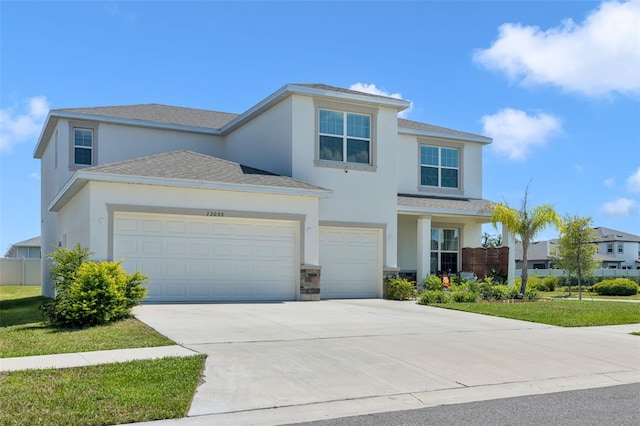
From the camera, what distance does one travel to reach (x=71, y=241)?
65.5ft

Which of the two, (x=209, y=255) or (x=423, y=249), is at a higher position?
(x=423, y=249)

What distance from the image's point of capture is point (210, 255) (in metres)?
17.6

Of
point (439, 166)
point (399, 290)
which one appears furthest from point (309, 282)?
point (439, 166)

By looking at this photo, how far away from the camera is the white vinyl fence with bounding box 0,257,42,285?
40125mm

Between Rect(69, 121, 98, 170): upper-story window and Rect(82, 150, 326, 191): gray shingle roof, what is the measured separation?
5074 mm

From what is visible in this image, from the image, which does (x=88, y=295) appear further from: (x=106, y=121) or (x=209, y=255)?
(x=106, y=121)

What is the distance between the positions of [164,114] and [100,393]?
2026 cm

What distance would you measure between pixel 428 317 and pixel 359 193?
675cm

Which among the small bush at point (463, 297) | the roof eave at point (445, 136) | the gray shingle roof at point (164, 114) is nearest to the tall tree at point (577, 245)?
the roof eave at point (445, 136)

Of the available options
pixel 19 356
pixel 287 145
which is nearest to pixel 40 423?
pixel 19 356

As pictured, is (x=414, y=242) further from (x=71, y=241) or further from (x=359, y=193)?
(x=71, y=241)

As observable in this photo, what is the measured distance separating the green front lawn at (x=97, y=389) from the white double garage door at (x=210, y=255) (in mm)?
6523

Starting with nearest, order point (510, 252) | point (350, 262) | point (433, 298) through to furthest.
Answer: point (433, 298) → point (350, 262) → point (510, 252)

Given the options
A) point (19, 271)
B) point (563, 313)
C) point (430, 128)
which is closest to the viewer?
point (563, 313)
